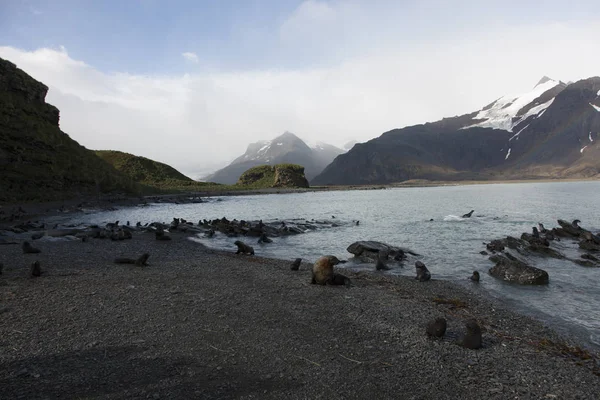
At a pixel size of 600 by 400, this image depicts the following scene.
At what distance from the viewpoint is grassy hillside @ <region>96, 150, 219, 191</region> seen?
14131cm

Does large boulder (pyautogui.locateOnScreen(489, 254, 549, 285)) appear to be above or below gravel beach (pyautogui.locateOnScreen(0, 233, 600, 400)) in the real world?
below

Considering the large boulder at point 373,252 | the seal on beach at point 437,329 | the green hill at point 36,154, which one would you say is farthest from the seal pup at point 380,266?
the green hill at point 36,154

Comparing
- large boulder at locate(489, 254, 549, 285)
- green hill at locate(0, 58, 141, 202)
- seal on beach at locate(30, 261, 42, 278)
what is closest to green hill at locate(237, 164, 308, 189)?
green hill at locate(0, 58, 141, 202)

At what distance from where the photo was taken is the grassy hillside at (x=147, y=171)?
141312 mm

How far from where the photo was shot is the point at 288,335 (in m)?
8.70

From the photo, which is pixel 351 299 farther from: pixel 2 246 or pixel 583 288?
pixel 2 246

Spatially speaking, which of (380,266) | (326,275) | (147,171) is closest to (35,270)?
(326,275)

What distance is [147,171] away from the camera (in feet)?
489

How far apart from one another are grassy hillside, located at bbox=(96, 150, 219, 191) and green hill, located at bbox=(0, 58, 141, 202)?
6287 cm

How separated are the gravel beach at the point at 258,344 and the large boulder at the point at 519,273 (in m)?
3.58

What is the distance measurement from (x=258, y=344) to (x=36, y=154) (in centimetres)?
6685

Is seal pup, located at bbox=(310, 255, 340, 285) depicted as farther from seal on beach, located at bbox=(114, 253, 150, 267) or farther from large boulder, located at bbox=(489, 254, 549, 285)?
large boulder, located at bbox=(489, 254, 549, 285)

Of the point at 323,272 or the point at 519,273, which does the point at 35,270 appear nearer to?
the point at 323,272

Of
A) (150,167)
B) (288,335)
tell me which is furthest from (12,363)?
(150,167)
